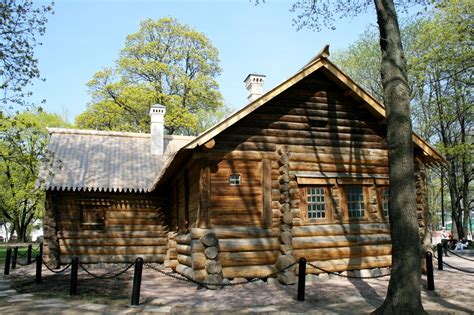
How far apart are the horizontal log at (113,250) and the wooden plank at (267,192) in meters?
7.17

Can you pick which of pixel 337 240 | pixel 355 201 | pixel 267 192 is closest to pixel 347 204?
pixel 355 201

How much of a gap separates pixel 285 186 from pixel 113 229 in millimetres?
8530

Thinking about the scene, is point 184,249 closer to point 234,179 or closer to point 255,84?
point 234,179

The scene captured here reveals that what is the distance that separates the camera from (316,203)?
13992 millimetres

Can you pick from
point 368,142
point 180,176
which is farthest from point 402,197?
point 180,176

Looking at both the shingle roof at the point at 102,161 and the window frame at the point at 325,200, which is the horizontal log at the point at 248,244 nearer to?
the window frame at the point at 325,200

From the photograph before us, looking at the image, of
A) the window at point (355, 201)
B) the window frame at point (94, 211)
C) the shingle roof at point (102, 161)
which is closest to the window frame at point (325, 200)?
the window at point (355, 201)

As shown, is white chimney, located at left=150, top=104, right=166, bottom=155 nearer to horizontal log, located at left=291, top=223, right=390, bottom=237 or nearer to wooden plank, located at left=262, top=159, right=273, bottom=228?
wooden plank, located at left=262, top=159, right=273, bottom=228

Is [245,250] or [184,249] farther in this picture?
[184,249]

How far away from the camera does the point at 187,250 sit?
13.9m

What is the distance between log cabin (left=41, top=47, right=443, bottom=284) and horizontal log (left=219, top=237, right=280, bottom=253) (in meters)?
0.03

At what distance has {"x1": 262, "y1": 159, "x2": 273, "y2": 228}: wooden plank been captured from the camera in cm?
1319

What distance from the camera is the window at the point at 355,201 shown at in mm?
14438

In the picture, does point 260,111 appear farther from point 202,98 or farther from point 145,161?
point 202,98
